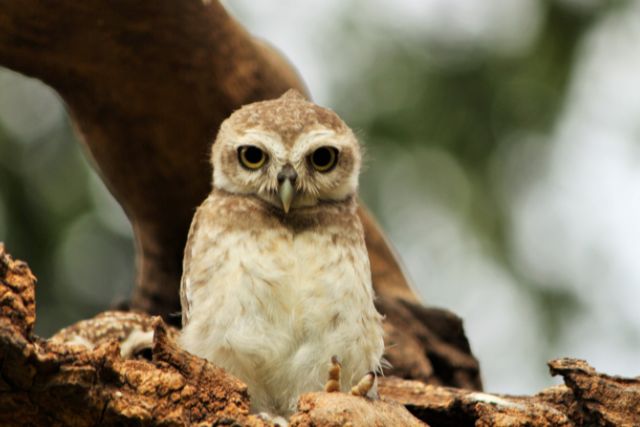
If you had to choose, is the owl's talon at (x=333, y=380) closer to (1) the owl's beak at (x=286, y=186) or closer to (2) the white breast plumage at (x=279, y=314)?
(2) the white breast plumage at (x=279, y=314)

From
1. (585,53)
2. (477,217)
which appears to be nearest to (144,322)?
(477,217)

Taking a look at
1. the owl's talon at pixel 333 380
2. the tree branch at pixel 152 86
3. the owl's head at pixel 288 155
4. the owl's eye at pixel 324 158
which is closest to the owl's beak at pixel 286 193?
the owl's head at pixel 288 155

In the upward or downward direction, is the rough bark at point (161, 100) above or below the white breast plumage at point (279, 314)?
above

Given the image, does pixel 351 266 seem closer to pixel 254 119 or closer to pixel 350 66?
pixel 254 119

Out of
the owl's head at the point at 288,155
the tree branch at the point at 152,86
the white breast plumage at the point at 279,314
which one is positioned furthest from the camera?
the tree branch at the point at 152,86

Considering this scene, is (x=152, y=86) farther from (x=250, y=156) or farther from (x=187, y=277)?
(x=187, y=277)

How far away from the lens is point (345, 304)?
13.1ft

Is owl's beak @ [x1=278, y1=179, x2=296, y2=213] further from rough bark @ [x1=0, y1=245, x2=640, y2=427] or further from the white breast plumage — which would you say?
rough bark @ [x1=0, y1=245, x2=640, y2=427]

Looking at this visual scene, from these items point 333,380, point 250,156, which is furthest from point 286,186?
point 333,380

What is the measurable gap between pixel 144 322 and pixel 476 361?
73.2 inches

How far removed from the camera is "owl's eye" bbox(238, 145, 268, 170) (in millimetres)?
4348

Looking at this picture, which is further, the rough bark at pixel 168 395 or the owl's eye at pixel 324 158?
the owl's eye at pixel 324 158

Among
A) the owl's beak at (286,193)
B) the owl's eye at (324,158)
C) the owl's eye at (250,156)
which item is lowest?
the owl's beak at (286,193)

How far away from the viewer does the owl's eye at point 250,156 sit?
14.3 ft
